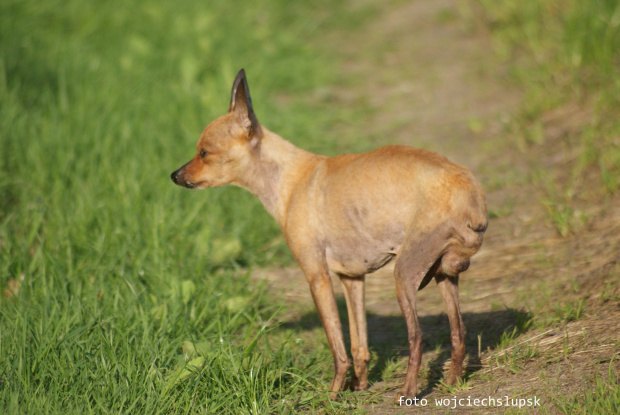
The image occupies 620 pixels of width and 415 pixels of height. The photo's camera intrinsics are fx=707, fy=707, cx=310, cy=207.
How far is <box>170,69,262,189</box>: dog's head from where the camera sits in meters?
4.75

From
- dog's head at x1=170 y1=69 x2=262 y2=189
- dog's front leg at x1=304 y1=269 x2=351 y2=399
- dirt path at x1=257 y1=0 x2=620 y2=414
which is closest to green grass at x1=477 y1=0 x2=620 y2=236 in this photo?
dirt path at x1=257 y1=0 x2=620 y2=414

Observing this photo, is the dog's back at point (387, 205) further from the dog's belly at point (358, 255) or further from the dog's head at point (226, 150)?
the dog's head at point (226, 150)

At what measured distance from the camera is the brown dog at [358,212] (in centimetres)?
398

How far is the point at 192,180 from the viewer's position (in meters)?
4.88

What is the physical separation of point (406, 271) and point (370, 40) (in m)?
9.01

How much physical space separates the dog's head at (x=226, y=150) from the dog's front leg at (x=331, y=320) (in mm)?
981

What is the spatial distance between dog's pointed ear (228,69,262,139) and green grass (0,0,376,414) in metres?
1.34

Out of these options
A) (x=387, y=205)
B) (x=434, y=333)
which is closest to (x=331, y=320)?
(x=387, y=205)

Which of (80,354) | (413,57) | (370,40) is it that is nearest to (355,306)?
(80,354)

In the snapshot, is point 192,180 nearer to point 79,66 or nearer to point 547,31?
point 79,66

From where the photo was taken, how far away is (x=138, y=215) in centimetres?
636

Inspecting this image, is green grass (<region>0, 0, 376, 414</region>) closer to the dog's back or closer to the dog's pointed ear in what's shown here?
the dog's back

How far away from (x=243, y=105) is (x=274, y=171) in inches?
19.2

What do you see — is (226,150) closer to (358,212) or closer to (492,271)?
(358,212)
